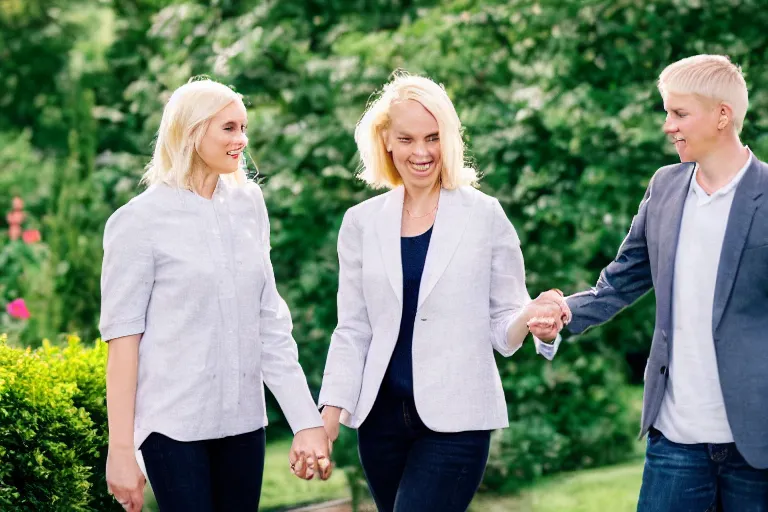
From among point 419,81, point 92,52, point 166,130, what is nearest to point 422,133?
point 419,81

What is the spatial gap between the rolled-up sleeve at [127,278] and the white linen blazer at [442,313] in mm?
717

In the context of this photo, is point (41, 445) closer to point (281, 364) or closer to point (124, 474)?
point (124, 474)

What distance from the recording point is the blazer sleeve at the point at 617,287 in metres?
4.05

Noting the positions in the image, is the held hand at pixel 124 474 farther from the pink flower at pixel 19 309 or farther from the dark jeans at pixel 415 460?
the pink flower at pixel 19 309

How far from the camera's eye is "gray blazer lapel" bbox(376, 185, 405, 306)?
390cm

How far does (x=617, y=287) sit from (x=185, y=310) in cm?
142

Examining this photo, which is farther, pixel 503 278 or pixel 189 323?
pixel 503 278

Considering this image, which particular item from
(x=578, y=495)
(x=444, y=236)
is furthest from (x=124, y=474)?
(x=578, y=495)

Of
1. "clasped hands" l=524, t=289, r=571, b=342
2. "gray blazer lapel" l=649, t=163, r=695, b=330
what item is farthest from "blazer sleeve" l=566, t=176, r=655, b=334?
"gray blazer lapel" l=649, t=163, r=695, b=330

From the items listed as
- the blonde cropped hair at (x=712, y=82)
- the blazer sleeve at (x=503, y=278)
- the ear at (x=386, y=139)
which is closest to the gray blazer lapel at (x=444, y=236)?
the blazer sleeve at (x=503, y=278)

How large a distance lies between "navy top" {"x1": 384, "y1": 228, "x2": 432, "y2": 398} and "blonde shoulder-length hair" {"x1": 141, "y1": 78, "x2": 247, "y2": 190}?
0.73m

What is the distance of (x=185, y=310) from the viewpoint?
3.58m

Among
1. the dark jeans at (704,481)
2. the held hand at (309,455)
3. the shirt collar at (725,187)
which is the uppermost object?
Result: the shirt collar at (725,187)

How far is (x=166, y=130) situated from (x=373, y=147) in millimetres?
725
